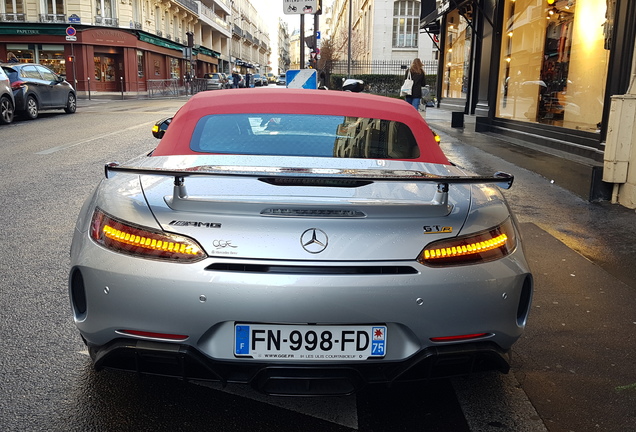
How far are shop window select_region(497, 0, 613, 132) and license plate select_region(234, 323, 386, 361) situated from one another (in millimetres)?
7765

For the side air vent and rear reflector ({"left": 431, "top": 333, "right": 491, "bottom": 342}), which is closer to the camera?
the side air vent

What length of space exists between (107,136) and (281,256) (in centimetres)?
1265

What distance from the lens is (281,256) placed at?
7.12 ft

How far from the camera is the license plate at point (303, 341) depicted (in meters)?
2.20

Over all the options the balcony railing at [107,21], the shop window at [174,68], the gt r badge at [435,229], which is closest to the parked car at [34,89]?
the gt r badge at [435,229]

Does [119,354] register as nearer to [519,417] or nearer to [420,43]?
[519,417]

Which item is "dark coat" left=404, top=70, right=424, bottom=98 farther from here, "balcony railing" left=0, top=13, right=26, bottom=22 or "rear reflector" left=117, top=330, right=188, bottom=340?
"balcony railing" left=0, top=13, right=26, bottom=22

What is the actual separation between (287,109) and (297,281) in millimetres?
1617

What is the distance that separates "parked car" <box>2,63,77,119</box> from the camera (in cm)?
1769

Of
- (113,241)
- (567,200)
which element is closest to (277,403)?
(113,241)

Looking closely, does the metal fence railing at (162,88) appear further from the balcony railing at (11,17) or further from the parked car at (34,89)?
the parked car at (34,89)

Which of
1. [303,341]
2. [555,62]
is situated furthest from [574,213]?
[555,62]

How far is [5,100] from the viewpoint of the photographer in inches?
653

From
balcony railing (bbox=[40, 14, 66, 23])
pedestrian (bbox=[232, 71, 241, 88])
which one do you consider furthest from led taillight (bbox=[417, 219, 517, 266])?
pedestrian (bbox=[232, 71, 241, 88])
